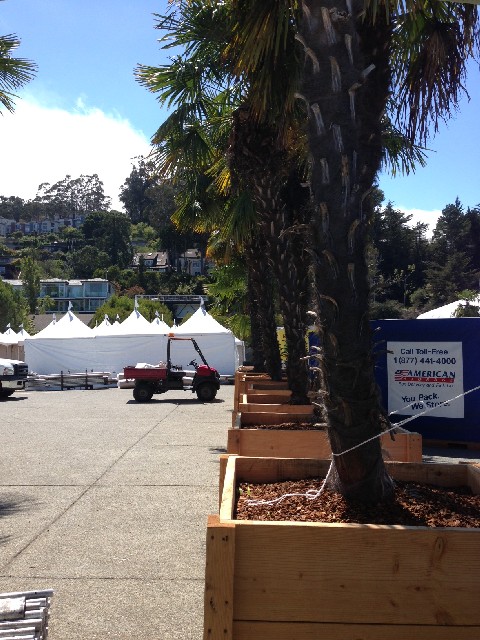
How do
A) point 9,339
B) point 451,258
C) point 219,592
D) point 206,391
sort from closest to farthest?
1. point 219,592
2. point 206,391
3. point 9,339
4. point 451,258

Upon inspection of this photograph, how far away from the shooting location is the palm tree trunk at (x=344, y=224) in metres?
3.71

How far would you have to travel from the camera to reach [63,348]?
33.6 meters

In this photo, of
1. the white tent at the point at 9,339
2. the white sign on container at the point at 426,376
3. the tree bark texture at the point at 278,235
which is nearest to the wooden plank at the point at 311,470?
the tree bark texture at the point at 278,235

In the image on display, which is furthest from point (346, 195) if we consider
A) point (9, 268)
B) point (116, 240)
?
point (9, 268)

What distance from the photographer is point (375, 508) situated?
3.66 metres

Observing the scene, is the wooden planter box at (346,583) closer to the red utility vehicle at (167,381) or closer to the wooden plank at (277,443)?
the wooden plank at (277,443)

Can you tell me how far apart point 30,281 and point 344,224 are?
7498cm

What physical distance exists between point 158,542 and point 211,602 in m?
3.05

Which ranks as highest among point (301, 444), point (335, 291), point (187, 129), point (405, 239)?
point (405, 239)

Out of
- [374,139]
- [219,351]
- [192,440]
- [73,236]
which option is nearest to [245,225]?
[192,440]

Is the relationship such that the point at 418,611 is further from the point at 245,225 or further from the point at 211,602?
the point at 245,225

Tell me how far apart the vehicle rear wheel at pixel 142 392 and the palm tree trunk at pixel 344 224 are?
19003 mm

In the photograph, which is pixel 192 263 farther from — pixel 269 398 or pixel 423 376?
pixel 269 398

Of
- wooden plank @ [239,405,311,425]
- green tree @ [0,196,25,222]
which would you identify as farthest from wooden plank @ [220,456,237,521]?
green tree @ [0,196,25,222]
